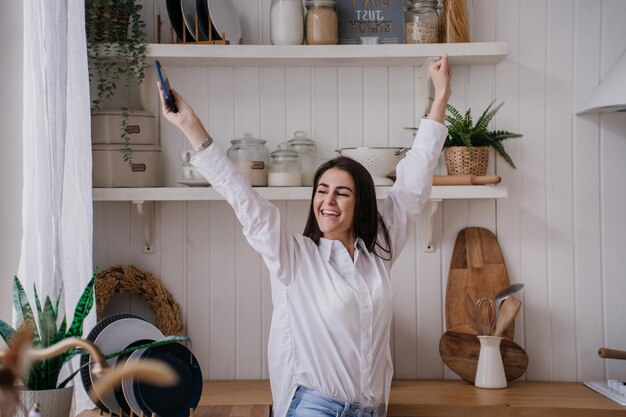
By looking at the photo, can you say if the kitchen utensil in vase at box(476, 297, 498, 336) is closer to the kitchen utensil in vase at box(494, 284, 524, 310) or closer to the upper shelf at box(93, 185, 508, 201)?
the kitchen utensil in vase at box(494, 284, 524, 310)

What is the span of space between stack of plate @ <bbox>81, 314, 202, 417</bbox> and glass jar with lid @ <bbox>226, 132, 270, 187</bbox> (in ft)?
2.35

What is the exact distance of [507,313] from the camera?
2.75 m

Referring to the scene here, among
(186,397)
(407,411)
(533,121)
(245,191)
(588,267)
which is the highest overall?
(533,121)

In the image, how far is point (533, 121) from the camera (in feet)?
9.45

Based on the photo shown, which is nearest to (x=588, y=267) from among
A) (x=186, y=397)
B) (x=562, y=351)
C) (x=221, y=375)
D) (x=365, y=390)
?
(x=562, y=351)

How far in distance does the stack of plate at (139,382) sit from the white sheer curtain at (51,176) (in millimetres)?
162

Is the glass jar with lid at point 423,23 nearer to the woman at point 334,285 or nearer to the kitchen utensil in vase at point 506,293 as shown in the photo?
the woman at point 334,285

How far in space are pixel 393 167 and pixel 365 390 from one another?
2.63 ft

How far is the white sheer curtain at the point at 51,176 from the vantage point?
6.27 feet

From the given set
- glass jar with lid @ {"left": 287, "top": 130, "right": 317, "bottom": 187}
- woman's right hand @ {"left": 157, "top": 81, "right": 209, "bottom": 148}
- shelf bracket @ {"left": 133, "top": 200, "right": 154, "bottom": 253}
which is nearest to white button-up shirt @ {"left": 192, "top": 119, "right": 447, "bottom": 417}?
woman's right hand @ {"left": 157, "top": 81, "right": 209, "bottom": 148}

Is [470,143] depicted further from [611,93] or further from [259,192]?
[259,192]

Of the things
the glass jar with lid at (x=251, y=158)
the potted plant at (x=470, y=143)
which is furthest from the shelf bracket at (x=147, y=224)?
the potted plant at (x=470, y=143)

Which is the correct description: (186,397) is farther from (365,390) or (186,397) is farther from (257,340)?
(257,340)

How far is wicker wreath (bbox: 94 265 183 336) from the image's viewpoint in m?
2.73
